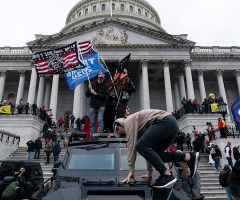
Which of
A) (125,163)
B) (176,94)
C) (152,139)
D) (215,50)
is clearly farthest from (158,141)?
(215,50)

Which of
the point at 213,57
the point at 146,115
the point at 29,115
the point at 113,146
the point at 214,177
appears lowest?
the point at 214,177

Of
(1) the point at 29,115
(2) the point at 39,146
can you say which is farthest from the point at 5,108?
(2) the point at 39,146

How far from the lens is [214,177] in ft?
38.8

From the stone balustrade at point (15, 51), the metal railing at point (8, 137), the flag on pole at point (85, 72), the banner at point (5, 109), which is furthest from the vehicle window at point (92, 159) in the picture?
the stone balustrade at point (15, 51)

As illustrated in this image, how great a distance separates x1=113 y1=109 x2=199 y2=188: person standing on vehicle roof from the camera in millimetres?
2951

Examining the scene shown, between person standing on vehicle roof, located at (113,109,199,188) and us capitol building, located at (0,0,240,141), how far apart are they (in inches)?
857

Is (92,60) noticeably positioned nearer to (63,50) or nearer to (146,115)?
(63,50)

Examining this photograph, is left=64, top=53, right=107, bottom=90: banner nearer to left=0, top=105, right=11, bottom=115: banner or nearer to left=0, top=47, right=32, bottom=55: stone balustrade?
left=0, top=105, right=11, bottom=115: banner

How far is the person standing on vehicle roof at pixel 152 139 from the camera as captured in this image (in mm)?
2951

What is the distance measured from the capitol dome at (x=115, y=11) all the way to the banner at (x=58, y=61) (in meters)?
41.2

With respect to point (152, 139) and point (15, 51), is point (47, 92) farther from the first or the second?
point (152, 139)

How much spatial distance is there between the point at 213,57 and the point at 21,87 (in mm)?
30909

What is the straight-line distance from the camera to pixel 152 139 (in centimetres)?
302

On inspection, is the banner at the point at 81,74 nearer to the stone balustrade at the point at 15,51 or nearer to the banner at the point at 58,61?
the banner at the point at 58,61
